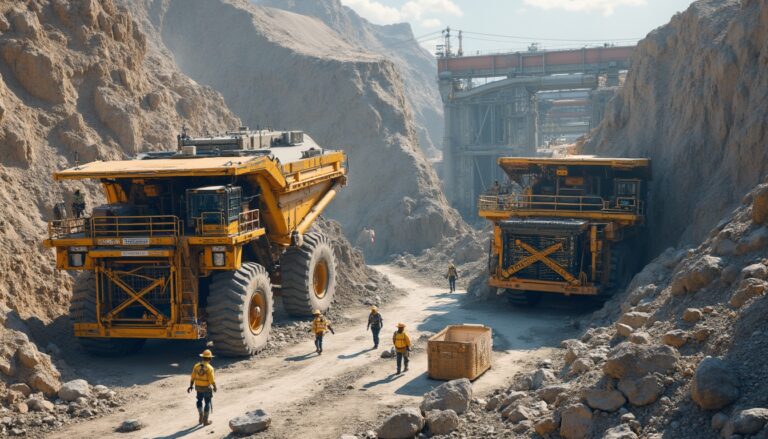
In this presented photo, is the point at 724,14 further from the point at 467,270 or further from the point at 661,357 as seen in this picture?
the point at 661,357

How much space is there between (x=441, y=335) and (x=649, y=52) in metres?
17.3

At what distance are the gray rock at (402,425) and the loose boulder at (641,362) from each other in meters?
2.88

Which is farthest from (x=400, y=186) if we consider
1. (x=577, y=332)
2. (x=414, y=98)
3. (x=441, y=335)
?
(x=414, y=98)

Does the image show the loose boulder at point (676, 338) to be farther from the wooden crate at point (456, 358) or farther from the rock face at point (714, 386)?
the wooden crate at point (456, 358)

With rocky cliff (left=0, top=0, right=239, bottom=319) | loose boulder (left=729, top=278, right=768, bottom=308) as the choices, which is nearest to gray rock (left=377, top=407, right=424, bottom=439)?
loose boulder (left=729, top=278, right=768, bottom=308)

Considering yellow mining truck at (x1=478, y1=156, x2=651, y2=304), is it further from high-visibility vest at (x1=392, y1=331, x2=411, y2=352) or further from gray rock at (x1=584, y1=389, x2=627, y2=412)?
gray rock at (x1=584, y1=389, x2=627, y2=412)

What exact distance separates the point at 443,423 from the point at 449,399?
0.83 m

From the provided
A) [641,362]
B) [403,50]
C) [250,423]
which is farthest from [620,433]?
[403,50]

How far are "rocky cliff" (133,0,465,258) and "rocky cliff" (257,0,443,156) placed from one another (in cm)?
2917

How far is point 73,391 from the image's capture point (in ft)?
51.7

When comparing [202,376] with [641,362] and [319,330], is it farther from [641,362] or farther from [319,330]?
[641,362]

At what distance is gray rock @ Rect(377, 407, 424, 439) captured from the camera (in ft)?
44.2

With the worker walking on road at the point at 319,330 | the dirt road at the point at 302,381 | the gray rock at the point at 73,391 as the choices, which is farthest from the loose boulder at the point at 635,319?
the gray rock at the point at 73,391

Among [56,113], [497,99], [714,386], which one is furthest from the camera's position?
[497,99]
